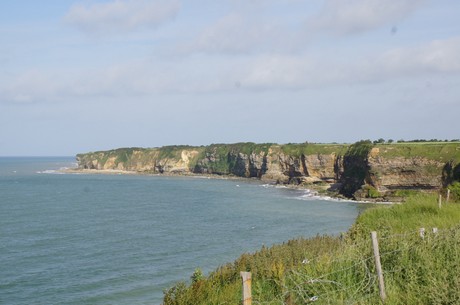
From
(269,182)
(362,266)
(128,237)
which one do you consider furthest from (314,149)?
(362,266)

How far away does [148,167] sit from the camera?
180m

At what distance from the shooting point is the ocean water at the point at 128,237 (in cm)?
2872

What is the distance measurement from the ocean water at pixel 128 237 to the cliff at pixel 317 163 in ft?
36.1

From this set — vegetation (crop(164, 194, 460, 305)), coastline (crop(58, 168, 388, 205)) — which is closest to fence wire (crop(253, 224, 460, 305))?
vegetation (crop(164, 194, 460, 305))

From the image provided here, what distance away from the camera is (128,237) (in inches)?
1773

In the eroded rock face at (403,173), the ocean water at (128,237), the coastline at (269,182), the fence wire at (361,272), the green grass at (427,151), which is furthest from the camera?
the coastline at (269,182)

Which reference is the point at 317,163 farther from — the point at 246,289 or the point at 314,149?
the point at 246,289

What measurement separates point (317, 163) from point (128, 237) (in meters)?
76.3

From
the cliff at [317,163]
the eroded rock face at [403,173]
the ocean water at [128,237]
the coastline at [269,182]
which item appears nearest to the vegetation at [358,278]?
the ocean water at [128,237]

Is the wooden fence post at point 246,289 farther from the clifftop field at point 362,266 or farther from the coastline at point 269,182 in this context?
the coastline at point 269,182

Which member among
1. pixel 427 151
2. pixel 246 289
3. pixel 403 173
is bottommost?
pixel 403 173

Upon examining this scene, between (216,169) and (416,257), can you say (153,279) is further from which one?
(216,169)

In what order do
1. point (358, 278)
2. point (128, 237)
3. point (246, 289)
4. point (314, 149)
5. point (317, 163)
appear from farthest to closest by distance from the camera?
point (314, 149) < point (317, 163) < point (128, 237) < point (358, 278) < point (246, 289)

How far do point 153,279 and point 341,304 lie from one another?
866 inches
